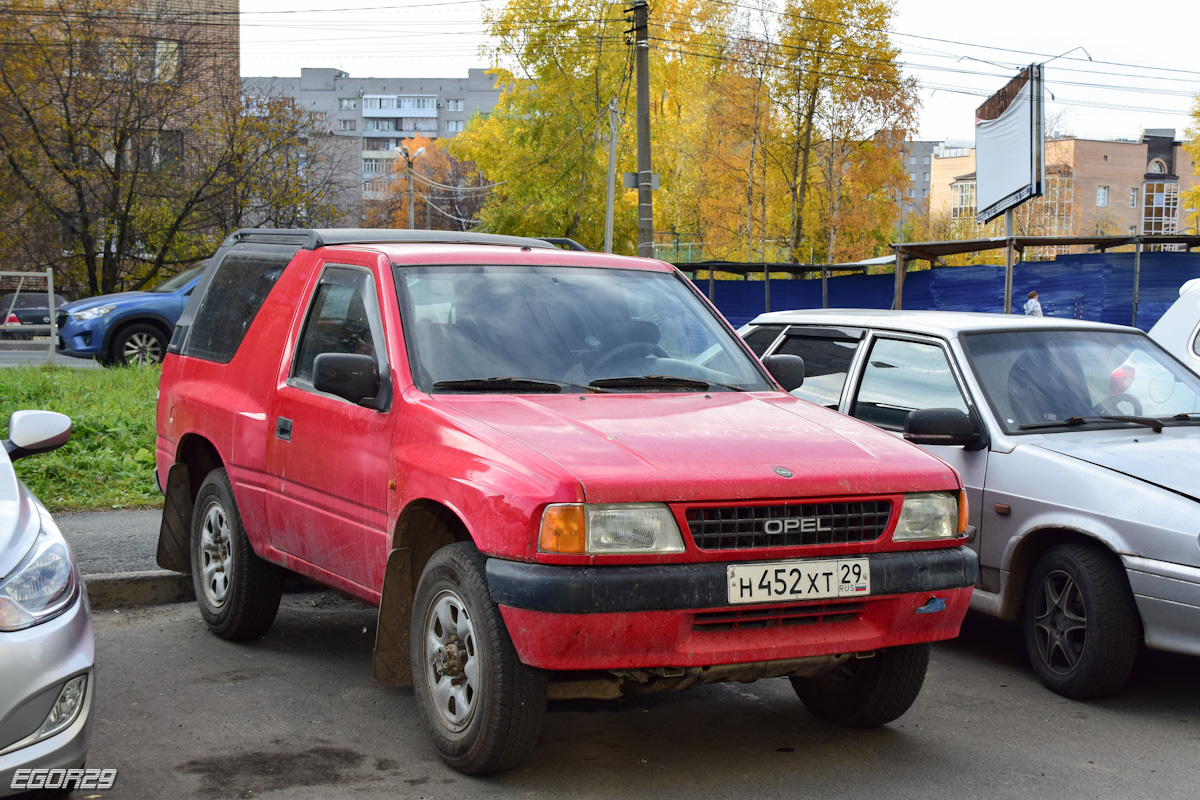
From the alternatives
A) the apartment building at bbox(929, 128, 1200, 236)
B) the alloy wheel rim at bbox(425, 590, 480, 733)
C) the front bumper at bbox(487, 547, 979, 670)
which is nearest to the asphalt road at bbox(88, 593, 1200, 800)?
the alloy wheel rim at bbox(425, 590, 480, 733)

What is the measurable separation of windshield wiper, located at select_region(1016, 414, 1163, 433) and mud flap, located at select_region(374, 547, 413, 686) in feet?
9.73

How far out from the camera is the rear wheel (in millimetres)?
17141

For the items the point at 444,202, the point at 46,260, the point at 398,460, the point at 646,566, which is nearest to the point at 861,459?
the point at 646,566

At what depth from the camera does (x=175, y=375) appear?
649cm

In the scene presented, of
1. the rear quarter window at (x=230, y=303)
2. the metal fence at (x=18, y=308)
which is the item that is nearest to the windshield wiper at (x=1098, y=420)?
the rear quarter window at (x=230, y=303)

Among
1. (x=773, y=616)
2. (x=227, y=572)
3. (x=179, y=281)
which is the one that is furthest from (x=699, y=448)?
(x=179, y=281)

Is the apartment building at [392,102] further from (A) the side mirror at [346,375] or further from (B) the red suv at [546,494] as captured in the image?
(A) the side mirror at [346,375]

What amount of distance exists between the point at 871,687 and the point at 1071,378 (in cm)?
228

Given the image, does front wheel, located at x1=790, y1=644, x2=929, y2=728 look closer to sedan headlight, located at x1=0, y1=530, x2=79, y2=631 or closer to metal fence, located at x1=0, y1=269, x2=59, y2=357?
sedan headlight, located at x1=0, y1=530, x2=79, y2=631

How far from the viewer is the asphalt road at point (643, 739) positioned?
159 inches

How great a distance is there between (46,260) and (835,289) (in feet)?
58.2

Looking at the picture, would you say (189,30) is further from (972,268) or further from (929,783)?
(929,783)

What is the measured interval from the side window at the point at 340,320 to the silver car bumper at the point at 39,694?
1.74 metres

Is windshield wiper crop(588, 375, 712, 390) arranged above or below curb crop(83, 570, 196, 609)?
above
